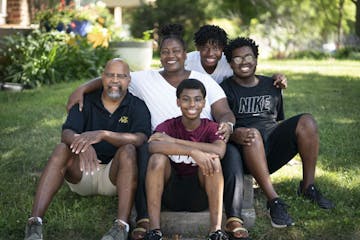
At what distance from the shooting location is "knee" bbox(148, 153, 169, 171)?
356 centimetres

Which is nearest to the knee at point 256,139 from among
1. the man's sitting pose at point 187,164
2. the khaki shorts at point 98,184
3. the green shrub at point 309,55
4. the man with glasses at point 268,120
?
the man with glasses at point 268,120

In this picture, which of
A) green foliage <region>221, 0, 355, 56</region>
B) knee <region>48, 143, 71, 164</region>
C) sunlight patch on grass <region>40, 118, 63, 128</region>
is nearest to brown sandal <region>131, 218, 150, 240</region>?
knee <region>48, 143, 71, 164</region>

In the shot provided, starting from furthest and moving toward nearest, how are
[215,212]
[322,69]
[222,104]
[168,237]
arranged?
[322,69] < [222,104] < [168,237] < [215,212]

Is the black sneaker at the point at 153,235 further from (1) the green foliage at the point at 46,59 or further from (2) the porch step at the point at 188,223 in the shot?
(1) the green foliage at the point at 46,59

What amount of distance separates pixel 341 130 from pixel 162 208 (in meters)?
3.43

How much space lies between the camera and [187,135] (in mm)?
3799

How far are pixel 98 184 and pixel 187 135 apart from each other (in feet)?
2.58

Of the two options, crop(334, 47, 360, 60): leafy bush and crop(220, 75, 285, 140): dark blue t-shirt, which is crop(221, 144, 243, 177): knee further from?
crop(334, 47, 360, 60): leafy bush

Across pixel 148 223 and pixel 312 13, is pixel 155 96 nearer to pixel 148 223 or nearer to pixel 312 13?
pixel 148 223

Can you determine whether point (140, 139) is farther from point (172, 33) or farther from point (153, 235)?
point (172, 33)

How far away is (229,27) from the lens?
22.6 meters

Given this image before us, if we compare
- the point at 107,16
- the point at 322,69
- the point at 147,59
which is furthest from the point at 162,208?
the point at 107,16

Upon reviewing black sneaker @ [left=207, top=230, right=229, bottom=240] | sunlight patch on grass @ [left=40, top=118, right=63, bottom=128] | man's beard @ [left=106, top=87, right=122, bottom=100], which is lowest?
black sneaker @ [left=207, top=230, right=229, bottom=240]

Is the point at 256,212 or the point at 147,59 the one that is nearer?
the point at 256,212
